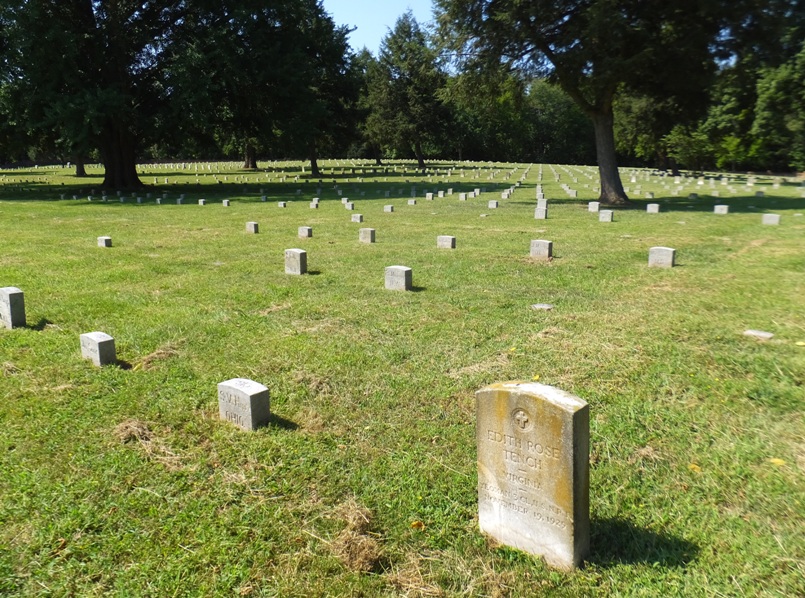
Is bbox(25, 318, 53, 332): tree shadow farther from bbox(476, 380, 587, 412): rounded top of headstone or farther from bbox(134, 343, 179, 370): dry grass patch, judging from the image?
bbox(476, 380, 587, 412): rounded top of headstone

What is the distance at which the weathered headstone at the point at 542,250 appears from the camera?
33.7 feet

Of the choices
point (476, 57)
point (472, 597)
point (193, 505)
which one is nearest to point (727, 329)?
point (472, 597)

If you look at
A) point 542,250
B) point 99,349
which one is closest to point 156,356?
point 99,349

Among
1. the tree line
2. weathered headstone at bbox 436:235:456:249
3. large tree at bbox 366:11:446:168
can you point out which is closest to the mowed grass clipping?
weathered headstone at bbox 436:235:456:249

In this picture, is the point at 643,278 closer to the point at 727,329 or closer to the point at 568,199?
the point at 727,329

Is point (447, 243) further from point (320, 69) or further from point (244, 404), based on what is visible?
point (320, 69)

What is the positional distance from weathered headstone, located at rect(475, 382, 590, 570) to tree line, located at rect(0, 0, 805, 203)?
1634cm

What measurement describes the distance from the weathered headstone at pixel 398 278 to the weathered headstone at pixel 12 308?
433 centimetres

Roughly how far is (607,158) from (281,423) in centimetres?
1891

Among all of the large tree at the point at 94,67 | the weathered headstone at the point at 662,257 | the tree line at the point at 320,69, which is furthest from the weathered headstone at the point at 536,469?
the large tree at the point at 94,67

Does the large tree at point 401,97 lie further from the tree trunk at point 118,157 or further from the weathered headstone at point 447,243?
the weathered headstone at point 447,243

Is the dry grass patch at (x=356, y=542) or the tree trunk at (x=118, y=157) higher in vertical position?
the tree trunk at (x=118, y=157)

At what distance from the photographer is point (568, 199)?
73.6 feet

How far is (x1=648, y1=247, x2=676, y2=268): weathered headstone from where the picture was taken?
9.45 meters
